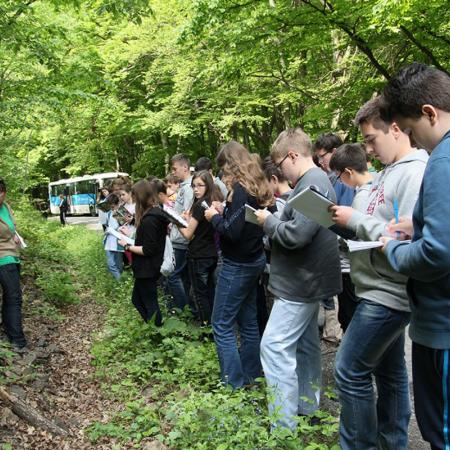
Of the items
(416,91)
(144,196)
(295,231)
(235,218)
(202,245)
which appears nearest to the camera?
(416,91)

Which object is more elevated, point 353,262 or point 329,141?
point 329,141

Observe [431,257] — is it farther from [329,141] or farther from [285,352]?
[329,141]

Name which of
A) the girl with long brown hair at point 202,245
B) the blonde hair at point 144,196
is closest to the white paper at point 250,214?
the girl with long brown hair at point 202,245

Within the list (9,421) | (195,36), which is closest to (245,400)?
(9,421)

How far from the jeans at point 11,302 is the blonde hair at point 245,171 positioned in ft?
10.2

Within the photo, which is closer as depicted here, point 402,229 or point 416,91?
point 416,91

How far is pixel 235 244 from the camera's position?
3881 millimetres

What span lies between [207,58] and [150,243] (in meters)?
11.5

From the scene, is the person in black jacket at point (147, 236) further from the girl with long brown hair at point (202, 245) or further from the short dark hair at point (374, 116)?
the short dark hair at point (374, 116)

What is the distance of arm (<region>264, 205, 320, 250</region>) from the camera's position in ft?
10.1

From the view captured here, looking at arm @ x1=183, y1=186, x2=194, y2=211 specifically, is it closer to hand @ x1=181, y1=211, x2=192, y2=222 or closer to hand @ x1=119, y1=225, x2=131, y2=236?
hand @ x1=181, y1=211, x2=192, y2=222

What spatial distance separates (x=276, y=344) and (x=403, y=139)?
5.16 ft

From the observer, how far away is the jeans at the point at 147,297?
5291 millimetres

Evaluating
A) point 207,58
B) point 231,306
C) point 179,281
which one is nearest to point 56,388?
point 179,281
